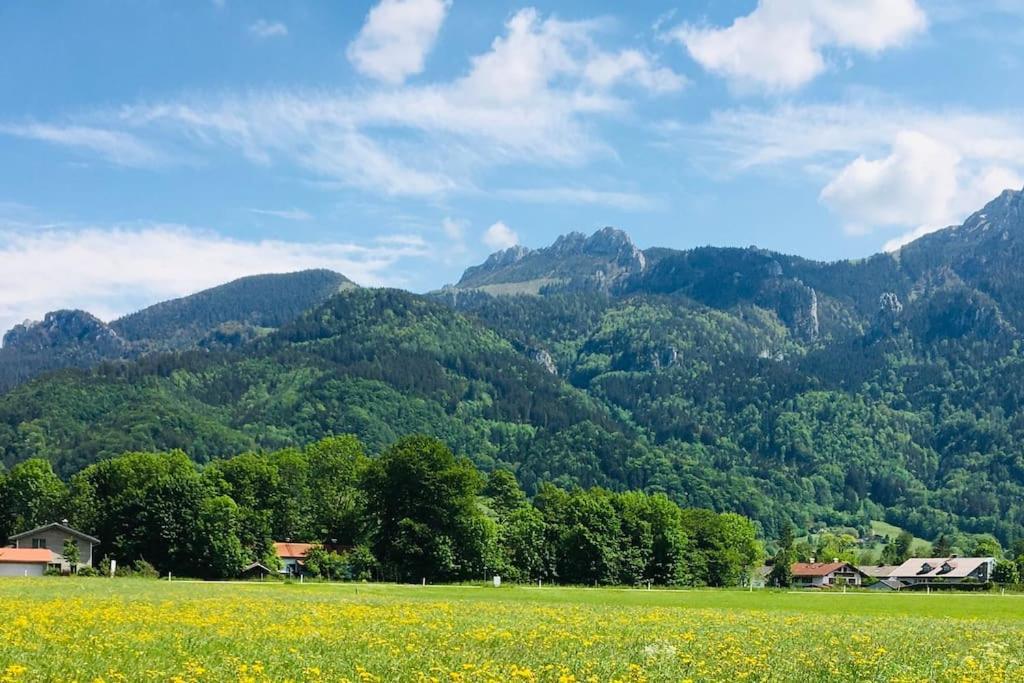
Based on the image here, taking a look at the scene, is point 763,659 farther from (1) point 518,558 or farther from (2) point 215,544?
(1) point 518,558

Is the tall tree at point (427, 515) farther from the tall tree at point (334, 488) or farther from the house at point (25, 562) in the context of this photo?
the house at point (25, 562)

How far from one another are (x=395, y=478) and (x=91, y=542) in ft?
110

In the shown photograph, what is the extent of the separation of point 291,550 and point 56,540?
3260 cm

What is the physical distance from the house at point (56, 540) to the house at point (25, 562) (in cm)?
167

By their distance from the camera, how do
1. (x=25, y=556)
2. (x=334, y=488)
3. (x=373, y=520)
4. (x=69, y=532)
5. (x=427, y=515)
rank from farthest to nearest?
(x=334, y=488), (x=373, y=520), (x=69, y=532), (x=427, y=515), (x=25, y=556)

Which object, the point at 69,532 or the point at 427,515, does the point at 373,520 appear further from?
the point at 69,532

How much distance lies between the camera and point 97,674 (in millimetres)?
20641

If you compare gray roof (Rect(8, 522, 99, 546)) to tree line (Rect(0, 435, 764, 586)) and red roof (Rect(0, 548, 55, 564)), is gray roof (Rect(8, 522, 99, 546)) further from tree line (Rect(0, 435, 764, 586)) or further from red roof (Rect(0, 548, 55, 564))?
red roof (Rect(0, 548, 55, 564))

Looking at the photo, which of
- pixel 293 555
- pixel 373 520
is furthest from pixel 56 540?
pixel 373 520

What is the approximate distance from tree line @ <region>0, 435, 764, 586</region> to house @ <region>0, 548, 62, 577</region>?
5.91 meters

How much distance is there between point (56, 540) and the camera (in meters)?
120

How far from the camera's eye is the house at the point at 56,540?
116m

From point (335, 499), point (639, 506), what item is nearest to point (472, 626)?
point (639, 506)

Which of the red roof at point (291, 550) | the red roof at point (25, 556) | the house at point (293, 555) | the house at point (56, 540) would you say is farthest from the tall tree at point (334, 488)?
the red roof at point (25, 556)
